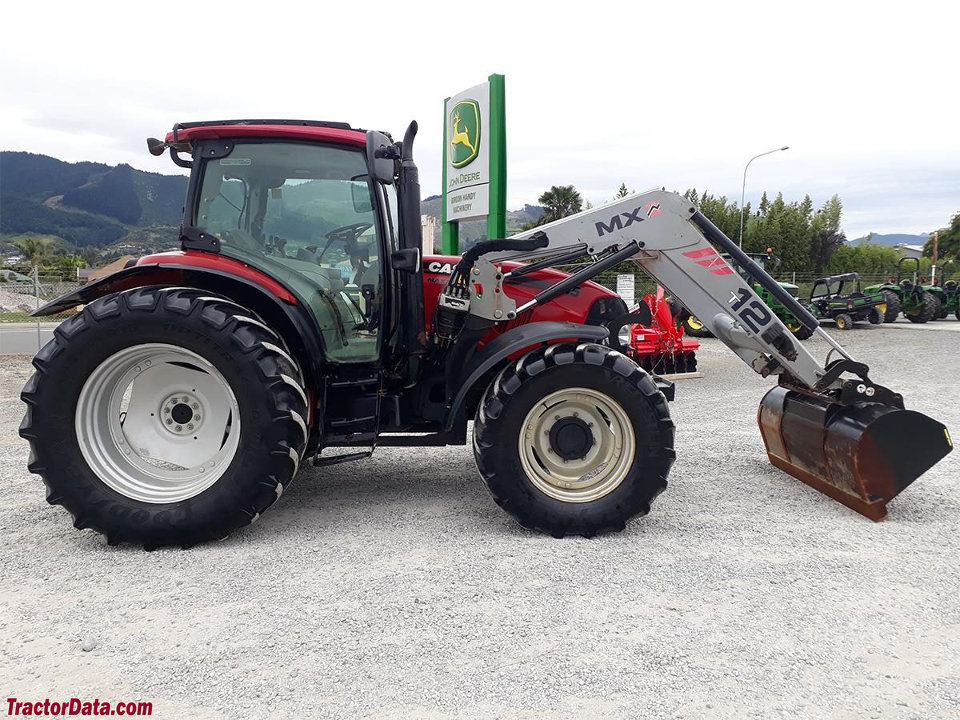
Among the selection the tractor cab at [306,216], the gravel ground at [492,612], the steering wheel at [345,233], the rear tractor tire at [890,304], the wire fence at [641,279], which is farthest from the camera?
the rear tractor tire at [890,304]

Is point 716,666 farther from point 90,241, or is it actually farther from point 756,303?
point 90,241

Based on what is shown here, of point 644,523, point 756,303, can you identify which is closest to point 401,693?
point 644,523

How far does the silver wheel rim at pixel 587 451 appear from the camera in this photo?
13.1ft

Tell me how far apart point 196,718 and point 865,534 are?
11.4 feet

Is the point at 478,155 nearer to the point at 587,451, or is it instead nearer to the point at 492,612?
the point at 587,451

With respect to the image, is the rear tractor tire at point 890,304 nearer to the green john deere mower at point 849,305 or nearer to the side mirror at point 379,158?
the green john deere mower at point 849,305

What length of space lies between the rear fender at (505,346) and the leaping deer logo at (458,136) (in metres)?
7.33

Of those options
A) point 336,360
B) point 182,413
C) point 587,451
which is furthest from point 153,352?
point 587,451

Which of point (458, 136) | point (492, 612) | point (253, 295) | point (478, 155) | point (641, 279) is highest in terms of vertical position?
point (458, 136)

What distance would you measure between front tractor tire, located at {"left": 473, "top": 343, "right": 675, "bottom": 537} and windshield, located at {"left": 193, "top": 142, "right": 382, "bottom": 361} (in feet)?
3.23

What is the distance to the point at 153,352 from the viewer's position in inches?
150

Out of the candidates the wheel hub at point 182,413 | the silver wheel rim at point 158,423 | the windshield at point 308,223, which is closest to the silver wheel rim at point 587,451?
the windshield at point 308,223

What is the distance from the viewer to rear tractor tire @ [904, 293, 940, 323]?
23.1 m

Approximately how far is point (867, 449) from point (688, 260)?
5.00ft
